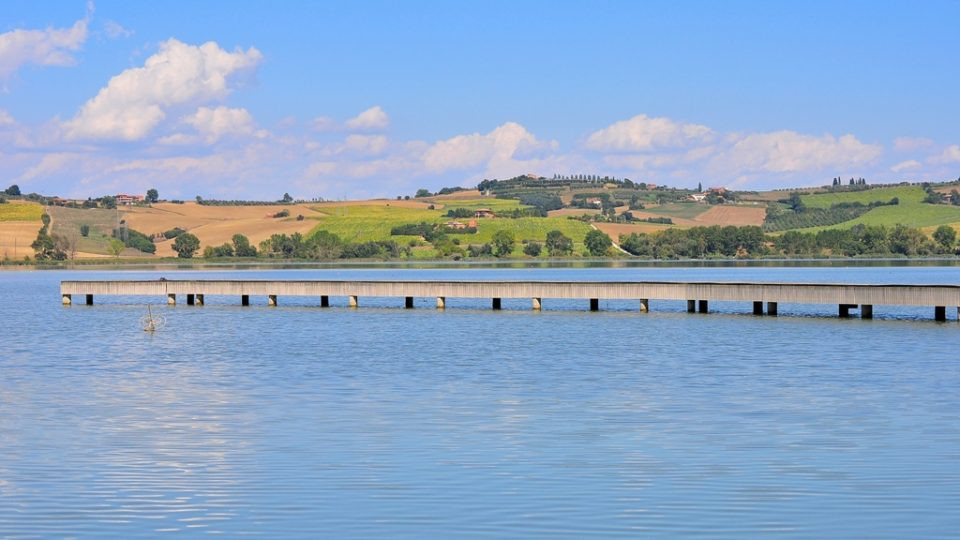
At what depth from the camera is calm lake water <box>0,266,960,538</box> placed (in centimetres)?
1798

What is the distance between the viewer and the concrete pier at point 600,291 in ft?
186

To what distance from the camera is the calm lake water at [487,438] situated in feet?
59.0

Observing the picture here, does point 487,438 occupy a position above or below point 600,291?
below

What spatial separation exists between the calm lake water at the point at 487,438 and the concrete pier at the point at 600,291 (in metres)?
6.88

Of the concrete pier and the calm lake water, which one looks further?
the concrete pier

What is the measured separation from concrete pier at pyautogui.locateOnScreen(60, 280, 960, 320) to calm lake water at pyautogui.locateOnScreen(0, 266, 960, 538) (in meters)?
6.88

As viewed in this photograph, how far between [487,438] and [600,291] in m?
41.6

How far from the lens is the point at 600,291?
65.9 metres

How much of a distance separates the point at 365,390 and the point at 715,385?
809 centimetres

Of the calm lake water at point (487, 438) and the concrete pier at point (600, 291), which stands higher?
the concrete pier at point (600, 291)

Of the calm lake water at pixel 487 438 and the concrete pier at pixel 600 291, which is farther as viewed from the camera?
the concrete pier at pixel 600 291

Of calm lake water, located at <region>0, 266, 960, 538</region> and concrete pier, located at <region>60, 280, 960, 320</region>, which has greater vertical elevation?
concrete pier, located at <region>60, 280, 960, 320</region>

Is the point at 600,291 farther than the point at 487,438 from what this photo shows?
Yes

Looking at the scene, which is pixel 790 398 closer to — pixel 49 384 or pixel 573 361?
pixel 573 361
